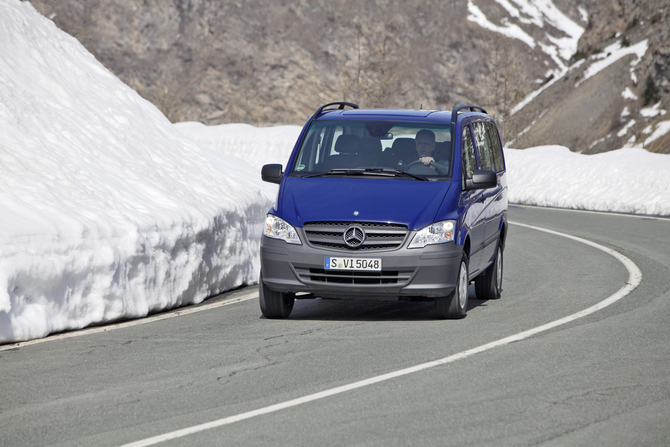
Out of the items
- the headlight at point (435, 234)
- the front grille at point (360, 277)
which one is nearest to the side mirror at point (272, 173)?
the front grille at point (360, 277)

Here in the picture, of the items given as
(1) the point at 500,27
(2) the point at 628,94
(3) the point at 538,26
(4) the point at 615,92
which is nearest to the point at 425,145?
(2) the point at 628,94

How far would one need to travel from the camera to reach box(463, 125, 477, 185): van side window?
365 inches

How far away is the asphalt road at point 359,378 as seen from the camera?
16.2ft

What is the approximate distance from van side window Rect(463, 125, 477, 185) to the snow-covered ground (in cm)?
331

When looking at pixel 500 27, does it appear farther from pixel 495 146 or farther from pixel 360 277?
pixel 360 277

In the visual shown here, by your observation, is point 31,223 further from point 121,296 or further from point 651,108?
point 651,108

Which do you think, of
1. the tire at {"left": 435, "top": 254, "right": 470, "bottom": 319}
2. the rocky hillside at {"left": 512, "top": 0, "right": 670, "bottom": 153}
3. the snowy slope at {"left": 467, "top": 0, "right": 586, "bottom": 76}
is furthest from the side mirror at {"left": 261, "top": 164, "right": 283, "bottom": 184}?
the snowy slope at {"left": 467, "top": 0, "right": 586, "bottom": 76}

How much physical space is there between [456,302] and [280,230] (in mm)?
1833

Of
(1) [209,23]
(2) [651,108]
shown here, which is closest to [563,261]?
(2) [651,108]

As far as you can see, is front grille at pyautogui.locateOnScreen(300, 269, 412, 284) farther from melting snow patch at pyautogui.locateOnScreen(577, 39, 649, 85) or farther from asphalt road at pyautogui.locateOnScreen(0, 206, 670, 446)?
melting snow patch at pyautogui.locateOnScreen(577, 39, 649, 85)

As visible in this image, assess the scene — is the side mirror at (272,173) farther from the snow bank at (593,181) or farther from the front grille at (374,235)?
the snow bank at (593,181)

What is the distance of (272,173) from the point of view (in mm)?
9164

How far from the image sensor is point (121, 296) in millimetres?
8883

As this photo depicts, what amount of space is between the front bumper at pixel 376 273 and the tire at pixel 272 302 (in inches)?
10.6
